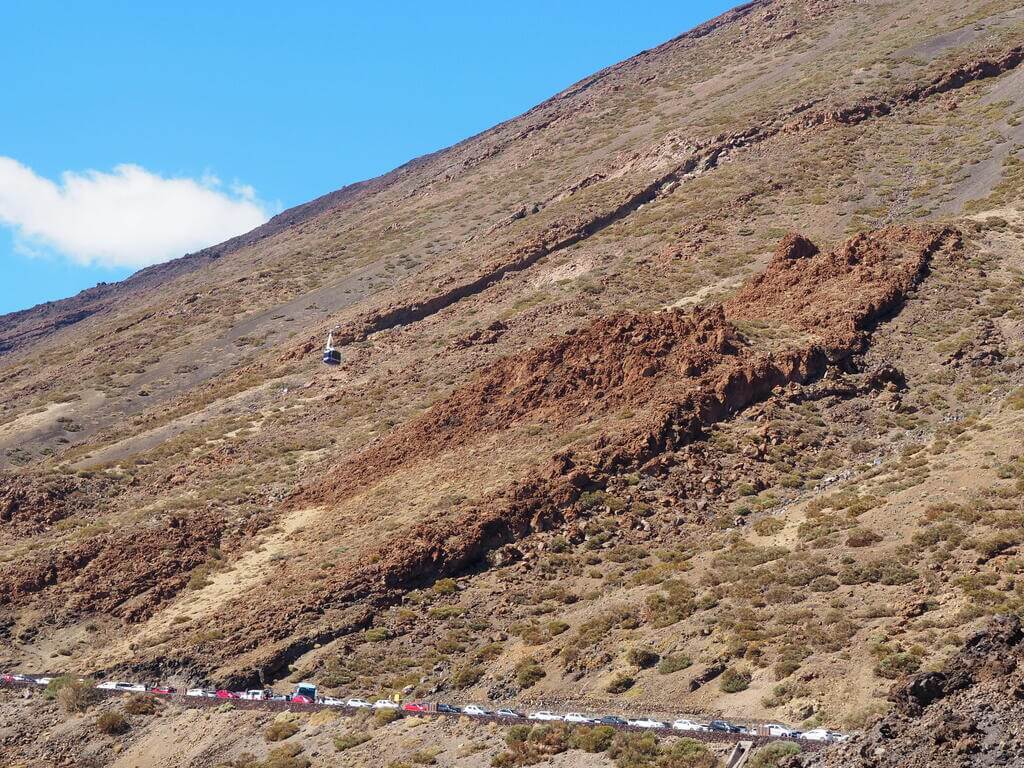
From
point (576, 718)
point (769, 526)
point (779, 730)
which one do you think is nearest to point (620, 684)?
point (576, 718)

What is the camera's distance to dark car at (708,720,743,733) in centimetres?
2023

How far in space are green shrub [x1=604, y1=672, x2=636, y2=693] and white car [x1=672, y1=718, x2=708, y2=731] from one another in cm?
266

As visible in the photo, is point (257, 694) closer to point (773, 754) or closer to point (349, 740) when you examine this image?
point (349, 740)

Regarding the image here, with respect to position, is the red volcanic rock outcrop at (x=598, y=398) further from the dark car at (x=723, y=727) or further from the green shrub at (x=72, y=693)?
the dark car at (x=723, y=727)

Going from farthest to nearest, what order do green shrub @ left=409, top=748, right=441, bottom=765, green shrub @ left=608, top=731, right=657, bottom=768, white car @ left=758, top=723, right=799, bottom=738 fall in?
green shrub @ left=409, top=748, right=441, bottom=765 → green shrub @ left=608, top=731, right=657, bottom=768 → white car @ left=758, top=723, right=799, bottom=738

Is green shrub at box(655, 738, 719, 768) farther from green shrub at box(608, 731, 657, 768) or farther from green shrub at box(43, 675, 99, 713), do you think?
green shrub at box(43, 675, 99, 713)

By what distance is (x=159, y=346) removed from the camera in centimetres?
7256

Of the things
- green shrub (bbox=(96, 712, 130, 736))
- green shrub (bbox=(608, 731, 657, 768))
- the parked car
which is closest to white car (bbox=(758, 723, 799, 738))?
green shrub (bbox=(608, 731, 657, 768))

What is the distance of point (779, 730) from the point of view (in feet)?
64.8

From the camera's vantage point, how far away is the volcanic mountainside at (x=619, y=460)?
24938mm

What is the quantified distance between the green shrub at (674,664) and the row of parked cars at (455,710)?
204 cm

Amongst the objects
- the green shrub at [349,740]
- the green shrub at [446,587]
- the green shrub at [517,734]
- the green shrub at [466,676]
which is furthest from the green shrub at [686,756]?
the green shrub at [446,587]

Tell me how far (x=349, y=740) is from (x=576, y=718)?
491cm

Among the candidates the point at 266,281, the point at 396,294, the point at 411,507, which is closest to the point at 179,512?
the point at 411,507
